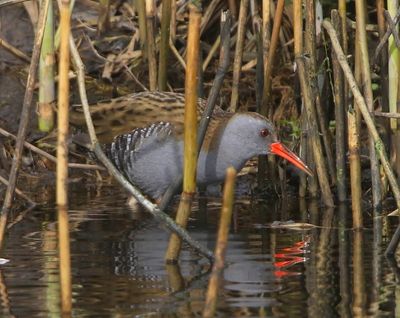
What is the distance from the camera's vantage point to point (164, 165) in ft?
24.4

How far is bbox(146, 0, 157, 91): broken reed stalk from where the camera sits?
8422 millimetres

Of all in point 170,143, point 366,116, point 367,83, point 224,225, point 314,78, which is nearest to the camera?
point 224,225

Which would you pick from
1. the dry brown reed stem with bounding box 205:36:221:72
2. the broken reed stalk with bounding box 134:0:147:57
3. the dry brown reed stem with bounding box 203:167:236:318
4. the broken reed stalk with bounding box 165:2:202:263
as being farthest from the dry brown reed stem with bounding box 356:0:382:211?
the dry brown reed stem with bounding box 203:167:236:318

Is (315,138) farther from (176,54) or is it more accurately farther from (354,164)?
(176,54)

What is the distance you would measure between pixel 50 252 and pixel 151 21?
264cm

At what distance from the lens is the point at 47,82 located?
848 centimetres

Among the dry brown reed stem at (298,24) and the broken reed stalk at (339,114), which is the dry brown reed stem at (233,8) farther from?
the broken reed stalk at (339,114)

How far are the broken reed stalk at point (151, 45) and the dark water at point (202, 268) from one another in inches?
43.8

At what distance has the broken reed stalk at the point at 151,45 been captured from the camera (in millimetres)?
8422

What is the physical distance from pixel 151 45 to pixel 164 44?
7.4 inches

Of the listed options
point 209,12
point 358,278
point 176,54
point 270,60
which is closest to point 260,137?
point 270,60

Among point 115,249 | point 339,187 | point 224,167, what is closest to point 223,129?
point 224,167

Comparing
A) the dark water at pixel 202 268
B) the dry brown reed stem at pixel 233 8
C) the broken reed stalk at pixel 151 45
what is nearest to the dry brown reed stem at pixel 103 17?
the dry brown reed stem at pixel 233 8

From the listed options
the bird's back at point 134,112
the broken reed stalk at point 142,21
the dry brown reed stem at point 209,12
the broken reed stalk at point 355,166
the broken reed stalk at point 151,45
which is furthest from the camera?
the dry brown reed stem at point 209,12
